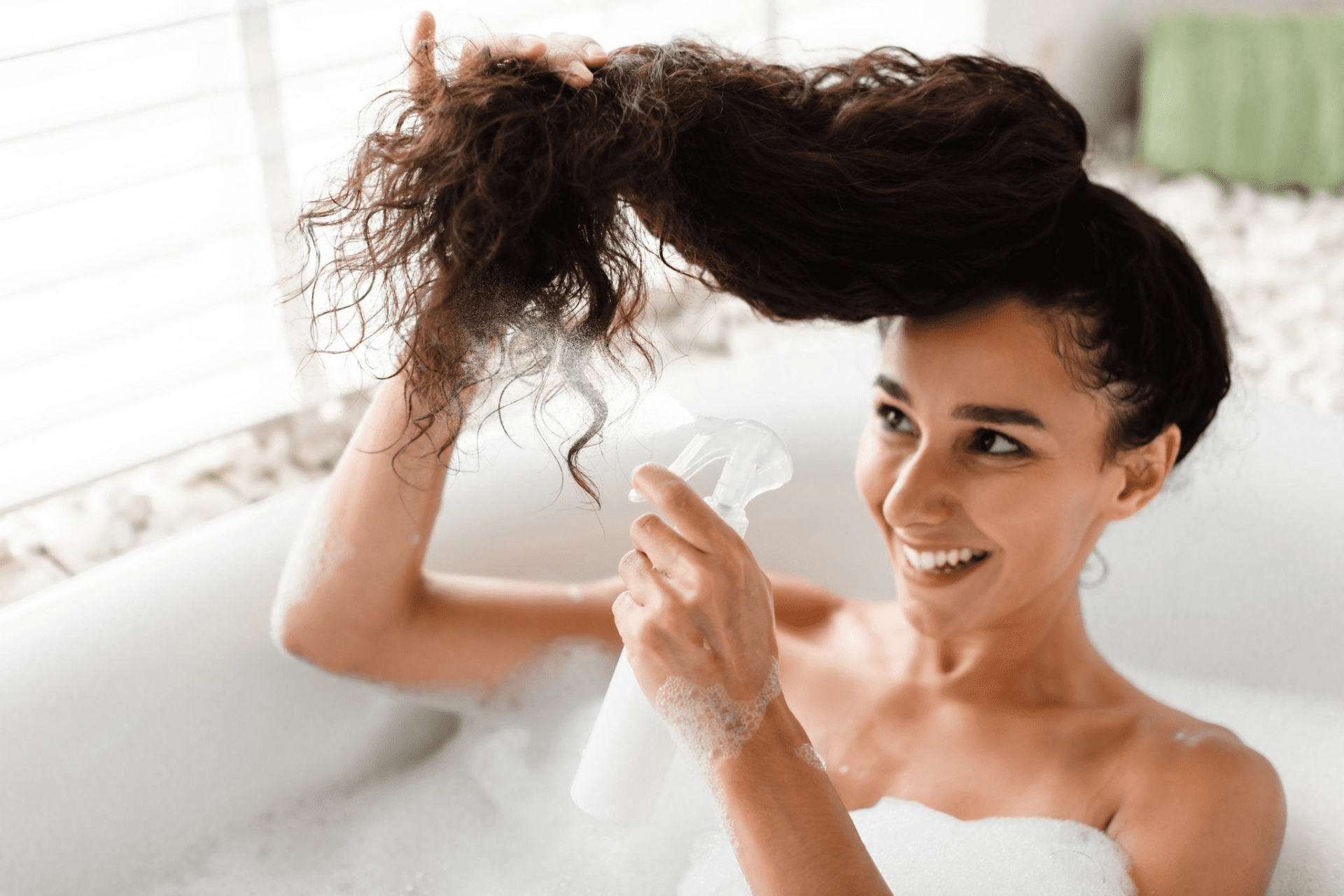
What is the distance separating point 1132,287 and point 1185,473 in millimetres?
487

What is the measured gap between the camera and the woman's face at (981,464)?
1031mm

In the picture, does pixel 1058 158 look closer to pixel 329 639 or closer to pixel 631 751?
pixel 631 751

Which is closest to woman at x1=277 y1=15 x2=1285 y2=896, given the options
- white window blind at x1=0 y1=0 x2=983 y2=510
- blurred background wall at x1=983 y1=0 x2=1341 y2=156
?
white window blind at x1=0 y1=0 x2=983 y2=510

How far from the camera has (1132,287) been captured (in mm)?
1033

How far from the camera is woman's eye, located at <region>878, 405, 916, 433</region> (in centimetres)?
111

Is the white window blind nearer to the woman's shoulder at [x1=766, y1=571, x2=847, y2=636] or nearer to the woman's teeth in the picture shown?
the woman's shoulder at [x1=766, y1=571, x2=847, y2=636]

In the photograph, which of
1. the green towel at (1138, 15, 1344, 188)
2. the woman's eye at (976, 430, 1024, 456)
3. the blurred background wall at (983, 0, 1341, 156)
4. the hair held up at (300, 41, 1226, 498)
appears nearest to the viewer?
the hair held up at (300, 41, 1226, 498)

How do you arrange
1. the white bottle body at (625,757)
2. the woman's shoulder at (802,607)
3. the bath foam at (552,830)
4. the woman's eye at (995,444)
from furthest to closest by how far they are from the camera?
the woman's shoulder at (802,607) < the bath foam at (552,830) < the woman's eye at (995,444) < the white bottle body at (625,757)

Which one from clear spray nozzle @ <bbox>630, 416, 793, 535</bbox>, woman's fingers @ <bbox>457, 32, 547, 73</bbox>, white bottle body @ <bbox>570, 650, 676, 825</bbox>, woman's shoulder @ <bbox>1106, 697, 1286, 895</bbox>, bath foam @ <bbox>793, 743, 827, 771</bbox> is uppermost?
woman's fingers @ <bbox>457, 32, 547, 73</bbox>

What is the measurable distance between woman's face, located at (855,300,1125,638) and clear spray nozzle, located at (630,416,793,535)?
18cm

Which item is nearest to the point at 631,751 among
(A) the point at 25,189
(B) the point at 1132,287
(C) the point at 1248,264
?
(B) the point at 1132,287

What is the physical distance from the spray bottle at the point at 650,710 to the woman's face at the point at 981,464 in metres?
0.18

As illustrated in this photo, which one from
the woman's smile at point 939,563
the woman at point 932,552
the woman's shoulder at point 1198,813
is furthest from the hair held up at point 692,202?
the woman's shoulder at point 1198,813

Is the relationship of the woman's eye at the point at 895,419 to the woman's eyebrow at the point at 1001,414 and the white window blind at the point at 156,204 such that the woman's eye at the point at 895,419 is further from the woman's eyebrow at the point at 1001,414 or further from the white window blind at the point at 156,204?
the white window blind at the point at 156,204
